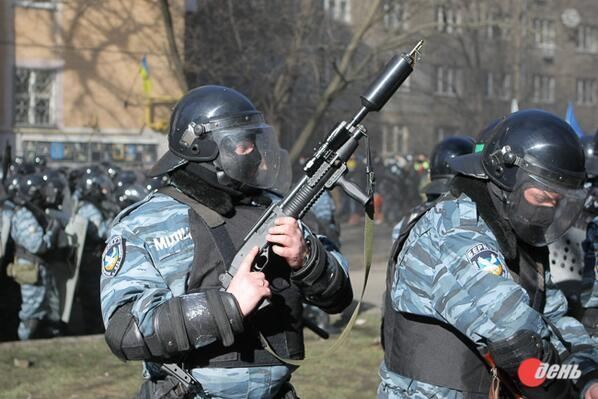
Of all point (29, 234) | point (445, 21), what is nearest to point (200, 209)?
point (29, 234)

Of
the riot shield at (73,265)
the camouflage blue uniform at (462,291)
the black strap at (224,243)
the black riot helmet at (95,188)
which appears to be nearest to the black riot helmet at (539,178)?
the camouflage blue uniform at (462,291)

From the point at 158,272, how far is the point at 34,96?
20489 millimetres

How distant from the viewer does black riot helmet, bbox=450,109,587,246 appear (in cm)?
321

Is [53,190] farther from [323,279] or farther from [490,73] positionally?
[490,73]

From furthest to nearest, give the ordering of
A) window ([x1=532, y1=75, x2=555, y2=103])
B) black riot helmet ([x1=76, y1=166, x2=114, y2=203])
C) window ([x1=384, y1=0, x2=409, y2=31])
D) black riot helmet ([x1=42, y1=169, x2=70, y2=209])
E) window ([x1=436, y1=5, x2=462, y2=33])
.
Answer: window ([x1=532, y1=75, x2=555, y2=103]) < window ([x1=384, y1=0, x2=409, y2=31]) < window ([x1=436, y1=5, x2=462, y2=33]) < black riot helmet ([x1=76, y1=166, x2=114, y2=203]) < black riot helmet ([x1=42, y1=169, x2=70, y2=209])

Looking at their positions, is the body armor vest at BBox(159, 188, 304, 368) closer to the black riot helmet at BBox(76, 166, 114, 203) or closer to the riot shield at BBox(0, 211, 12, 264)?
the riot shield at BBox(0, 211, 12, 264)

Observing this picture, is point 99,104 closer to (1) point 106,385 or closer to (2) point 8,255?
(2) point 8,255

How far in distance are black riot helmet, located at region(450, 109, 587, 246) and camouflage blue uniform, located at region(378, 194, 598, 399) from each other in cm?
13

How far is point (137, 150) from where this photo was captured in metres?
23.2

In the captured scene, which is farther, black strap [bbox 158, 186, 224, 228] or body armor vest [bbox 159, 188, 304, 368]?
black strap [bbox 158, 186, 224, 228]

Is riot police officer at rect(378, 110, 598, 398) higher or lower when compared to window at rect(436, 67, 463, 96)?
higher

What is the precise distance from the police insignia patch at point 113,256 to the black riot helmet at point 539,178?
1.31 meters

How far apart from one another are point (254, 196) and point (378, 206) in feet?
64.2

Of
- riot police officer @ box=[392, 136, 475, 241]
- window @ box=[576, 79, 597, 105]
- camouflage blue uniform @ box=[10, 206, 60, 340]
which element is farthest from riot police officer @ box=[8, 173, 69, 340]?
window @ box=[576, 79, 597, 105]
